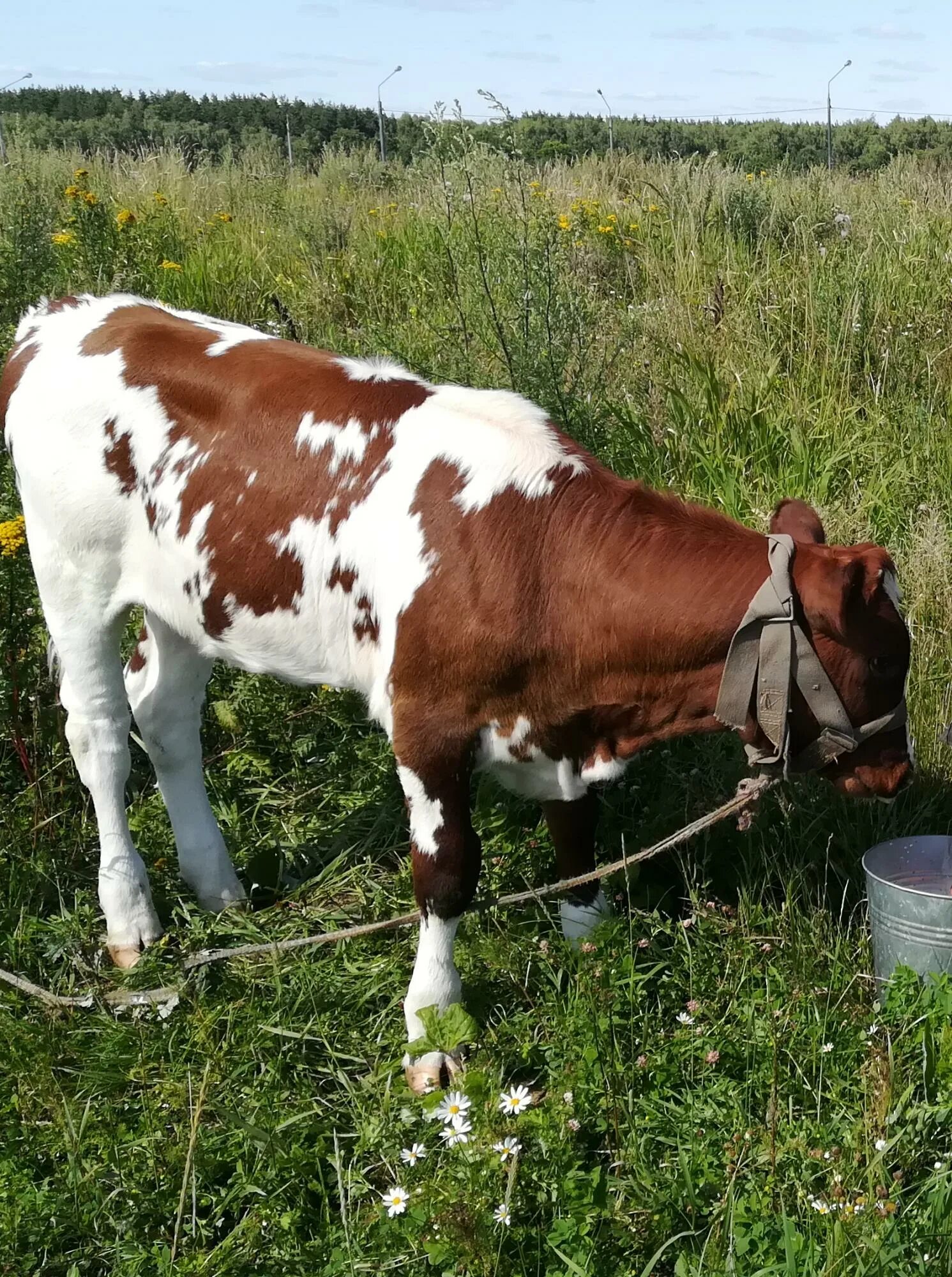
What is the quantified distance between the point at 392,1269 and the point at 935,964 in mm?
1507

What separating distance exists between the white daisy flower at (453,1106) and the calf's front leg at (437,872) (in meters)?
0.29

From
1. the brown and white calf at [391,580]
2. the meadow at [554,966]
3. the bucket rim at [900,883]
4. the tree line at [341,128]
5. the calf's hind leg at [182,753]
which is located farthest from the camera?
the tree line at [341,128]

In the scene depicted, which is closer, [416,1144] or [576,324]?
[416,1144]

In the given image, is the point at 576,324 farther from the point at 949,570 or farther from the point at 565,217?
the point at 565,217

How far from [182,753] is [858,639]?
2163 mm

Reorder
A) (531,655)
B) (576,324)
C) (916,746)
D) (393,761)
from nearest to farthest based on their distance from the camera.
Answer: (531,655), (916,746), (393,761), (576,324)

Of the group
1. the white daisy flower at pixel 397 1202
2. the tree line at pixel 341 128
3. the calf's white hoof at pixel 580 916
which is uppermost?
the tree line at pixel 341 128

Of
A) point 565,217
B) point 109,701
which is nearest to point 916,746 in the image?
point 109,701

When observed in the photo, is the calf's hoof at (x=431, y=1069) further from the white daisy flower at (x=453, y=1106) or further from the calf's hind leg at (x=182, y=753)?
the calf's hind leg at (x=182, y=753)

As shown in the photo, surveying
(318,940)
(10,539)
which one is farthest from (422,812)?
(10,539)

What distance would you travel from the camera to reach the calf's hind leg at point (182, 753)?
3.73m

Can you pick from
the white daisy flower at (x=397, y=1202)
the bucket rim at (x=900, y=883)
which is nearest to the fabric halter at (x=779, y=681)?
the bucket rim at (x=900, y=883)

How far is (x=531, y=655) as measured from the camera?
2.75 m

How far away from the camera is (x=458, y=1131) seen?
7.76ft
